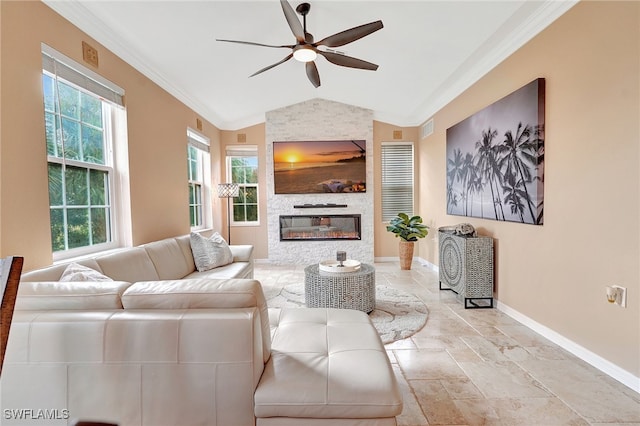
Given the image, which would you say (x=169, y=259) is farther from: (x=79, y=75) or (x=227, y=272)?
(x=79, y=75)

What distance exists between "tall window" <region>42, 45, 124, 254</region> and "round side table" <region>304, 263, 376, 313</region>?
2.04m

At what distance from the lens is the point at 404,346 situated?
2.36 metres

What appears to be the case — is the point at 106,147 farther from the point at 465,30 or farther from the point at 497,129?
the point at 497,129

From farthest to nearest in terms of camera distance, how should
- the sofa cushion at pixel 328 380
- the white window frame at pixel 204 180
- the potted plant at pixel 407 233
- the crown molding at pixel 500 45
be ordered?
the potted plant at pixel 407 233, the white window frame at pixel 204 180, the crown molding at pixel 500 45, the sofa cushion at pixel 328 380

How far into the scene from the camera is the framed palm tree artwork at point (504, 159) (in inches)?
99.5

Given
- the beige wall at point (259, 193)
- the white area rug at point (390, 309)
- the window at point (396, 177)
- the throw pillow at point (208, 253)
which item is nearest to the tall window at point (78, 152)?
the throw pillow at point (208, 253)

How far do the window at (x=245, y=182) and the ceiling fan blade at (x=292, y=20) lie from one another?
3.63 meters

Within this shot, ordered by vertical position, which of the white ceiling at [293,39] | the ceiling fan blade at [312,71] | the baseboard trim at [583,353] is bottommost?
the baseboard trim at [583,353]

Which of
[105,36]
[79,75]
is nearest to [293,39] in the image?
[105,36]

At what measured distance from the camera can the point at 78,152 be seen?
2436 mm

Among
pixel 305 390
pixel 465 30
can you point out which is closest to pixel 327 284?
pixel 305 390

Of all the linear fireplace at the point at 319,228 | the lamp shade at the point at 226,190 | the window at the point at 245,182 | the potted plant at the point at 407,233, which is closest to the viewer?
the potted plant at the point at 407,233

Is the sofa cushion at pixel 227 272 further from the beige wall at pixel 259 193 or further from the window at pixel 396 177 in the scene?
the window at pixel 396 177

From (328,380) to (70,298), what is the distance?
118 cm
